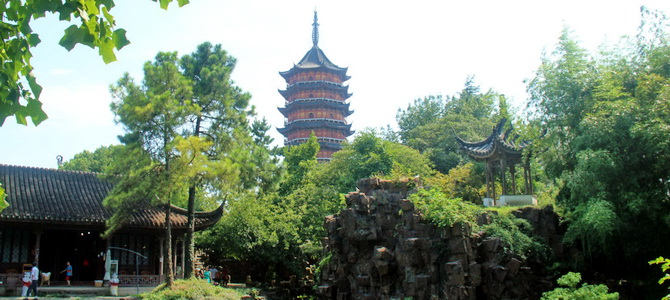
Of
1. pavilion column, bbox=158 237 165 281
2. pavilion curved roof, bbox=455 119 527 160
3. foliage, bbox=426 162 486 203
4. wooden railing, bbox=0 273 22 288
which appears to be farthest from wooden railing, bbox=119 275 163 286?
foliage, bbox=426 162 486 203

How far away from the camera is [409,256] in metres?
13.1

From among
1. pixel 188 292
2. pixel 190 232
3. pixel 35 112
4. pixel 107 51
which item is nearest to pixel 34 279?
pixel 188 292

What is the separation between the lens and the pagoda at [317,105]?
1527 inches

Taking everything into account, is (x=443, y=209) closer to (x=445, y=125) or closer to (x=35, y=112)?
(x=35, y=112)

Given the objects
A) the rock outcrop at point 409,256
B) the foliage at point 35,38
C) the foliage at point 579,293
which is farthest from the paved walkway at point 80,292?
the foliage at point 35,38

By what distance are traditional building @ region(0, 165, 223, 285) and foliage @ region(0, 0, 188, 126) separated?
13.6 m

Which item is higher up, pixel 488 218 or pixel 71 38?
pixel 71 38

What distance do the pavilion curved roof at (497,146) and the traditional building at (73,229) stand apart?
8846mm

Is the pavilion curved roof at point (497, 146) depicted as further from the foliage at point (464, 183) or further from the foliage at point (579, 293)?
the foliage at point (579, 293)

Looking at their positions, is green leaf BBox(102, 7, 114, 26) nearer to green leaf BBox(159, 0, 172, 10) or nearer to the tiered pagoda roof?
green leaf BBox(159, 0, 172, 10)

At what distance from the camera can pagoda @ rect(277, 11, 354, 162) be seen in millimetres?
38781

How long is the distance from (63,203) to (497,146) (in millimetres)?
13383

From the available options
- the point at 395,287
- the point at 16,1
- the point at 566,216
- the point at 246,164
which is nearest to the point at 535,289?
the point at 566,216

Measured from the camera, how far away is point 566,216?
13648 mm
